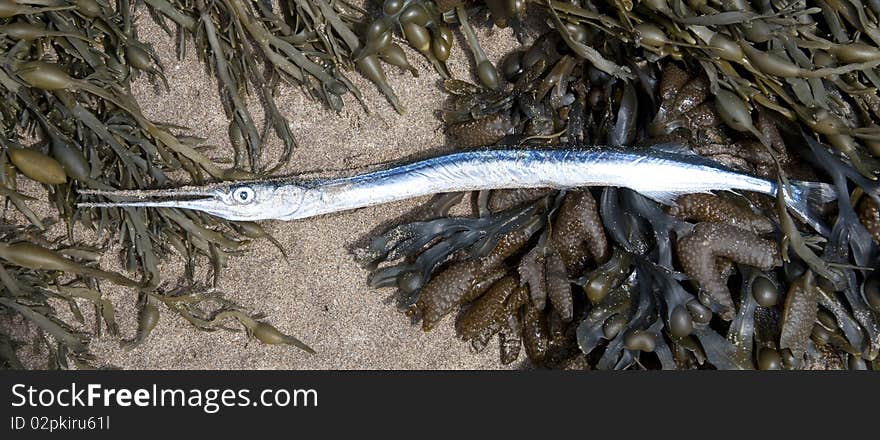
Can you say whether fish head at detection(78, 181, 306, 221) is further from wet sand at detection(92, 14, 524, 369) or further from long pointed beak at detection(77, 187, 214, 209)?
wet sand at detection(92, 14, 524, 369)

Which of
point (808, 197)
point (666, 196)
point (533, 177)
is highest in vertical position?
point (533, 177)

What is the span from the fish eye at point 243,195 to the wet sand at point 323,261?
0.81 ft

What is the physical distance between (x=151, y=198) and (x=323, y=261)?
66 centimetres

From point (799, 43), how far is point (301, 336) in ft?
6.74

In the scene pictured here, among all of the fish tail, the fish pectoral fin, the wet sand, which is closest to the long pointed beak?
the wet sand

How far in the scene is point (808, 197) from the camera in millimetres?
2332

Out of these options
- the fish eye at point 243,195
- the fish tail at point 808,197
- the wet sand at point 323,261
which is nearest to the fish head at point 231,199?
the fish eye at point 243,195

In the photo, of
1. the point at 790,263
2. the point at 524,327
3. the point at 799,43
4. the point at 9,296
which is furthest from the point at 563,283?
the point at 9,296

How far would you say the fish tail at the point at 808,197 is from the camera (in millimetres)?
2320

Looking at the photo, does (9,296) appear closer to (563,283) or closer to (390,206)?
(390,206)

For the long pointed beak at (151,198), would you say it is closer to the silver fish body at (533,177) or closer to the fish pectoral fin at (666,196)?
the silver fish body at (533,177)

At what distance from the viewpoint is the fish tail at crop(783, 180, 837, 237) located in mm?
2320

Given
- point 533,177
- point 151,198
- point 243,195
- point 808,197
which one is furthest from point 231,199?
point 808,197

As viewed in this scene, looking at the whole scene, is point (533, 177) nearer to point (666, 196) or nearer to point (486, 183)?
point (486, 183)
